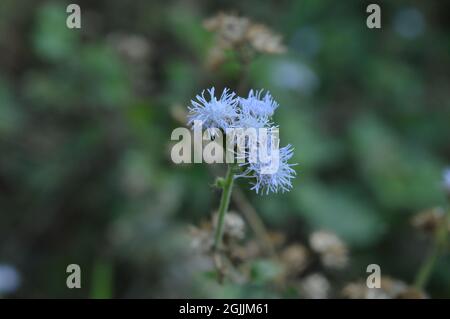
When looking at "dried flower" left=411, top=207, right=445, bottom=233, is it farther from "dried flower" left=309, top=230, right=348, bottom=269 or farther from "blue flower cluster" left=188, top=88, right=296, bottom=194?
"blue flower cluster" left=188, top=88, right=296, bottom=194

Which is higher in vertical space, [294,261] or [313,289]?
[294,261]

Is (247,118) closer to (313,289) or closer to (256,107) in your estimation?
(256,107)

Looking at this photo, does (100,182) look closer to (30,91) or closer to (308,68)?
(30,91)

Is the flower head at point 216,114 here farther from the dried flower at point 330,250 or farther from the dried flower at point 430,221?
the dried flower at point 430,221

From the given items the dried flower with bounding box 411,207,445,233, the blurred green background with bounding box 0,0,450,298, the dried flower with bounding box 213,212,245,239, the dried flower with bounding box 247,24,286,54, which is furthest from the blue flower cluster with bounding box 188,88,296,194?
the blurred green background with bounding box 0,0,450,298

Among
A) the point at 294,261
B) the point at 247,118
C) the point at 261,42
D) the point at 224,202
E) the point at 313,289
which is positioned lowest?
the point at 313,289

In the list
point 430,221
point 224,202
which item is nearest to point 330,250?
point 430,221

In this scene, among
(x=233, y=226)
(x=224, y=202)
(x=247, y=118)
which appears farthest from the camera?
(x=233, y=226)
